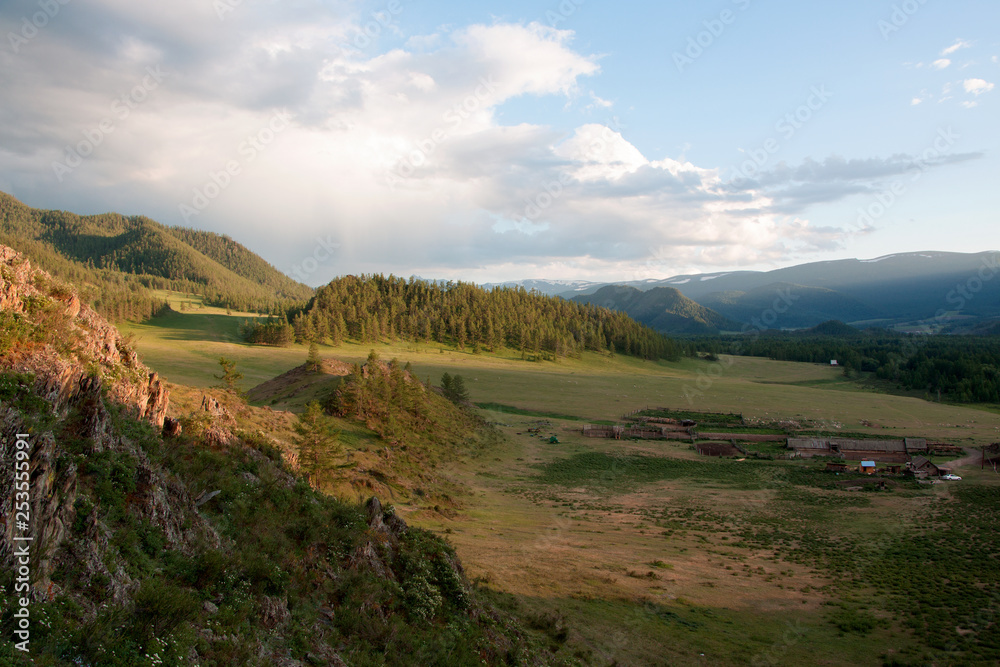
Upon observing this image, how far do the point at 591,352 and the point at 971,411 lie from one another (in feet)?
263

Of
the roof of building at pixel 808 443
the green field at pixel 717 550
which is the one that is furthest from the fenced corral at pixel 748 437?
the green field at pixel 717 550

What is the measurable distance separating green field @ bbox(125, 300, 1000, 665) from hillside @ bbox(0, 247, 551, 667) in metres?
5.07

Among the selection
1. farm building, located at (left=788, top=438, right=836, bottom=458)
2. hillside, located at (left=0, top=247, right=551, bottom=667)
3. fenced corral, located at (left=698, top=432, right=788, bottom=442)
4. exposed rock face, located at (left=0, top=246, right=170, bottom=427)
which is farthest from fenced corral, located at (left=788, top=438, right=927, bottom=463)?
exposed rock face, located at (left=0, top=246, right=170, bottom=427)

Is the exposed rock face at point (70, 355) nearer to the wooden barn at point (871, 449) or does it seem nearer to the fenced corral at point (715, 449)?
the fenced corral at point (715, 449)

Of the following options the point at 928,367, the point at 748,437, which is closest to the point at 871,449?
the point at 748,437

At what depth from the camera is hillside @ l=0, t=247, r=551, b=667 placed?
690 cm

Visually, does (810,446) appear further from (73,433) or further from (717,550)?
(73,433)

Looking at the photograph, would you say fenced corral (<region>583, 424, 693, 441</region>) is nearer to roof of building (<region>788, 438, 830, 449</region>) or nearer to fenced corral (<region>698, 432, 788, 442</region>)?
fenced corral (<region>698, 432, 788, 442</region>)

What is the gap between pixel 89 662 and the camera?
595cm

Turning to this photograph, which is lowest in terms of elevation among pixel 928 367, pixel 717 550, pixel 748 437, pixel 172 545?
pixel 748 437

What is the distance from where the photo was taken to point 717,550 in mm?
25047

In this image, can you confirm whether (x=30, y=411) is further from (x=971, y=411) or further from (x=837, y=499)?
(x=971, y=411)

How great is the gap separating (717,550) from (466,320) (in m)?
114

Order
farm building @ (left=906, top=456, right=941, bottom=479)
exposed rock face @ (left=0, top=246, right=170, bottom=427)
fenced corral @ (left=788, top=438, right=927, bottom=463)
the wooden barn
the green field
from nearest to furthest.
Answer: exposed rock face @ (left=0, top=246, right=170, bottom=427) → the green field → farm building @ (left=906, top=456, right=941, bottom=479) → the wooden barn → fenced corral @ (left=788, top=438, right=927, bottom=463)
